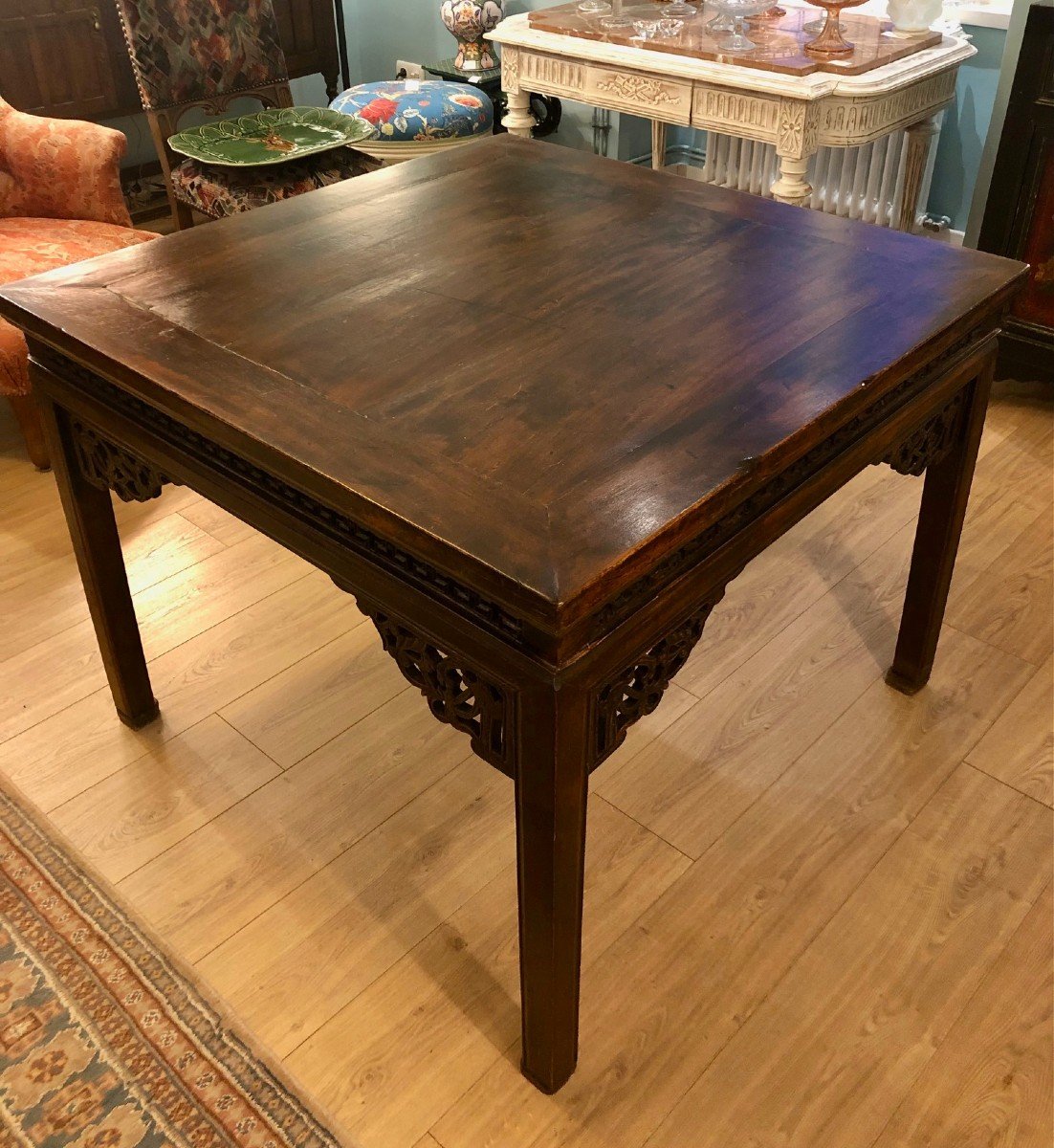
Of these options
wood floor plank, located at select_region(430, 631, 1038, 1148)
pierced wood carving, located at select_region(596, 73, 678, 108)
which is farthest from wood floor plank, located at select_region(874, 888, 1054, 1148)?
pierced wood carving, located at select_region(596, 73, 678, 108)

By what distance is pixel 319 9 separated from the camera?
4.03 meters

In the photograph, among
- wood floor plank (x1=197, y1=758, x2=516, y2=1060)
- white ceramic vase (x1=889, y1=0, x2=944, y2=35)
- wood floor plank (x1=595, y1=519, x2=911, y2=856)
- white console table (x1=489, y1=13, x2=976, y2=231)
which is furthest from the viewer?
white ceramic vase (x1=889, y1=0, x2=944, y2=35)

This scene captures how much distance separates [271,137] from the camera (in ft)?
9.86

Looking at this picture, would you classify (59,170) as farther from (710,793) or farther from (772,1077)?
(772,1077)

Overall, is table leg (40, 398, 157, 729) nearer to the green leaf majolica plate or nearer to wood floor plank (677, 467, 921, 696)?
wood floor plank (677, 467, 921, 696)

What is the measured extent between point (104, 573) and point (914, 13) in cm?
231

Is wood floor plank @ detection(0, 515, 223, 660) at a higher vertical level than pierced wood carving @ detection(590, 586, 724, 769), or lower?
lower

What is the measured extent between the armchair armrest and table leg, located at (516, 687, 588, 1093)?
85.2 inches

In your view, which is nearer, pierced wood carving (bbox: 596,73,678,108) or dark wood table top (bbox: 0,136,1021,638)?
dark wood table top (bbox: 0,136,1021,638)

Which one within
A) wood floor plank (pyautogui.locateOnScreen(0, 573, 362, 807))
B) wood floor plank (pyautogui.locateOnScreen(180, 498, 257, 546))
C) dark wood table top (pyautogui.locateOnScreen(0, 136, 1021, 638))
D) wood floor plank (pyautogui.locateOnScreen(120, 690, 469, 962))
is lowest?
wood floor plank (pyautogui.locateOnScreen(120, 690, 469, 962))

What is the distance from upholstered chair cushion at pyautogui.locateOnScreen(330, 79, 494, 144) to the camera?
3.21 m

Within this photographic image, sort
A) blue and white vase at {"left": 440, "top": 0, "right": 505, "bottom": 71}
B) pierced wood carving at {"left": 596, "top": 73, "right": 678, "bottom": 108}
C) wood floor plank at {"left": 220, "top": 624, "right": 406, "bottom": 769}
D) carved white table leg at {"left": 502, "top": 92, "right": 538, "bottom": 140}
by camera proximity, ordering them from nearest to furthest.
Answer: wood floor plank at {"left": 220, "top": 624, "right": 406, "bottom": 769}
pierced wood carving at {"left": 596, "top": 73, "right": 678, "bottom": 108}
carved white table leg at {"left": 502, "top": 92, "right": 538, "bottom": 140}
blue and white vase at {"left": 440, "top": 0, "right": 505, "bottom": 71}

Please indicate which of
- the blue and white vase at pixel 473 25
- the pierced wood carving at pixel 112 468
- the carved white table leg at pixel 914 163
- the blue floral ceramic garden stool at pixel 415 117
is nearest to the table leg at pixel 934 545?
the pierced wood carving at pixel 112 468

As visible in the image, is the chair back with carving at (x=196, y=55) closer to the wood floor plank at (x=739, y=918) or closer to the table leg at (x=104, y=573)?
the table leg at (x=104, y=573)
